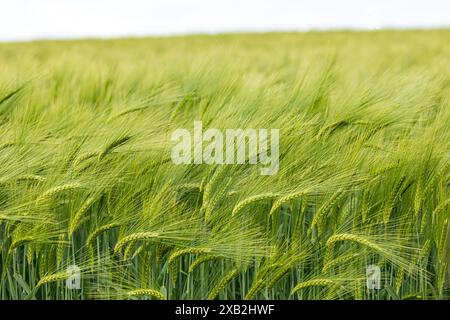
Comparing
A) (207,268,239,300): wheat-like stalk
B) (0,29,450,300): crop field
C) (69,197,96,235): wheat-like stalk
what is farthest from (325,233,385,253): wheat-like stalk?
(69,197,96,235): wheat-like stalk

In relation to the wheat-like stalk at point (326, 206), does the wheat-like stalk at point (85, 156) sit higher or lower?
higher

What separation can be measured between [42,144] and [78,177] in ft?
0.52

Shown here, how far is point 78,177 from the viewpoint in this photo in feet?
5.31

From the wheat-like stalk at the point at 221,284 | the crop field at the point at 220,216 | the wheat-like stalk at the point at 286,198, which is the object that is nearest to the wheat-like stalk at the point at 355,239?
the crop field at the point at 220,216

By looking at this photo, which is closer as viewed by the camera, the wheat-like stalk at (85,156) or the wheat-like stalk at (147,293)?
the wheat-like stalk at (147,293)

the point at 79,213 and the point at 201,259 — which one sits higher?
the point at 79,213

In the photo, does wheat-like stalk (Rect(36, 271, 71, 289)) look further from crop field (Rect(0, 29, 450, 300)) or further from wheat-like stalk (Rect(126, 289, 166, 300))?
wheat-like stalk (Rect(126, 289, 166, 300))

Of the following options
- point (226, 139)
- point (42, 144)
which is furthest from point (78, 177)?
point (226, 139)

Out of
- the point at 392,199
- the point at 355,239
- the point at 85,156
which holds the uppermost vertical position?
the point at 85,156

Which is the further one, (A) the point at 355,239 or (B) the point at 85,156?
(B) the point at 85,156

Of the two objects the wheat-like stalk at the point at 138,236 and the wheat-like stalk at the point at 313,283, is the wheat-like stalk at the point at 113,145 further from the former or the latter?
the wheat-like stalk at the point at 313,283

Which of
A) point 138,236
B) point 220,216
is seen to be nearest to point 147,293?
point 138,236

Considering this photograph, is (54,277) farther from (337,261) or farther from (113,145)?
(337,261)

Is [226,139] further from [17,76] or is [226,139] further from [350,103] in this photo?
A: [17,76]
